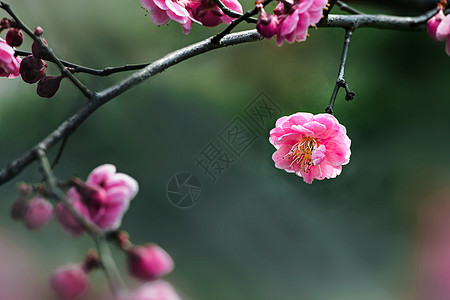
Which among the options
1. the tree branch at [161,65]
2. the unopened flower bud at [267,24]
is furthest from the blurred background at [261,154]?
the unopened flower bud at [267,24]

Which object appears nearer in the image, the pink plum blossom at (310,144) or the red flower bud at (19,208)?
the red flower bud at (19,208)

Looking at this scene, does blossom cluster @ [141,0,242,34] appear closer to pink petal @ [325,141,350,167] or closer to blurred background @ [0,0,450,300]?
pink petal @ [325,141,350,167]

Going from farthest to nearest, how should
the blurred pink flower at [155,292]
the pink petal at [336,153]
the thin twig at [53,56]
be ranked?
the pink petal at [336,153] → the thin twig at [53,56] → the blurred pink flower at [155,292]

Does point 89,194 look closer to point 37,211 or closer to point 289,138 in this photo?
point 37,211

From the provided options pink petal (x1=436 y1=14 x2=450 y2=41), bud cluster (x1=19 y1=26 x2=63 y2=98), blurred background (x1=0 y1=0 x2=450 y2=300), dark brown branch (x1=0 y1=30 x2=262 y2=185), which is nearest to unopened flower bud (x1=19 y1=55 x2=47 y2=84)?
bud cluster (x1=19 y1=26 x2=63 y2=98)

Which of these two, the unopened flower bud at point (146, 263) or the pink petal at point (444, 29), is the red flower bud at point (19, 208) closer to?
the unopened flower bud at point (146, 263)

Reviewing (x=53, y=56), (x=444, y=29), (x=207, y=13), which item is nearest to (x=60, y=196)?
(x=53, y=56)
